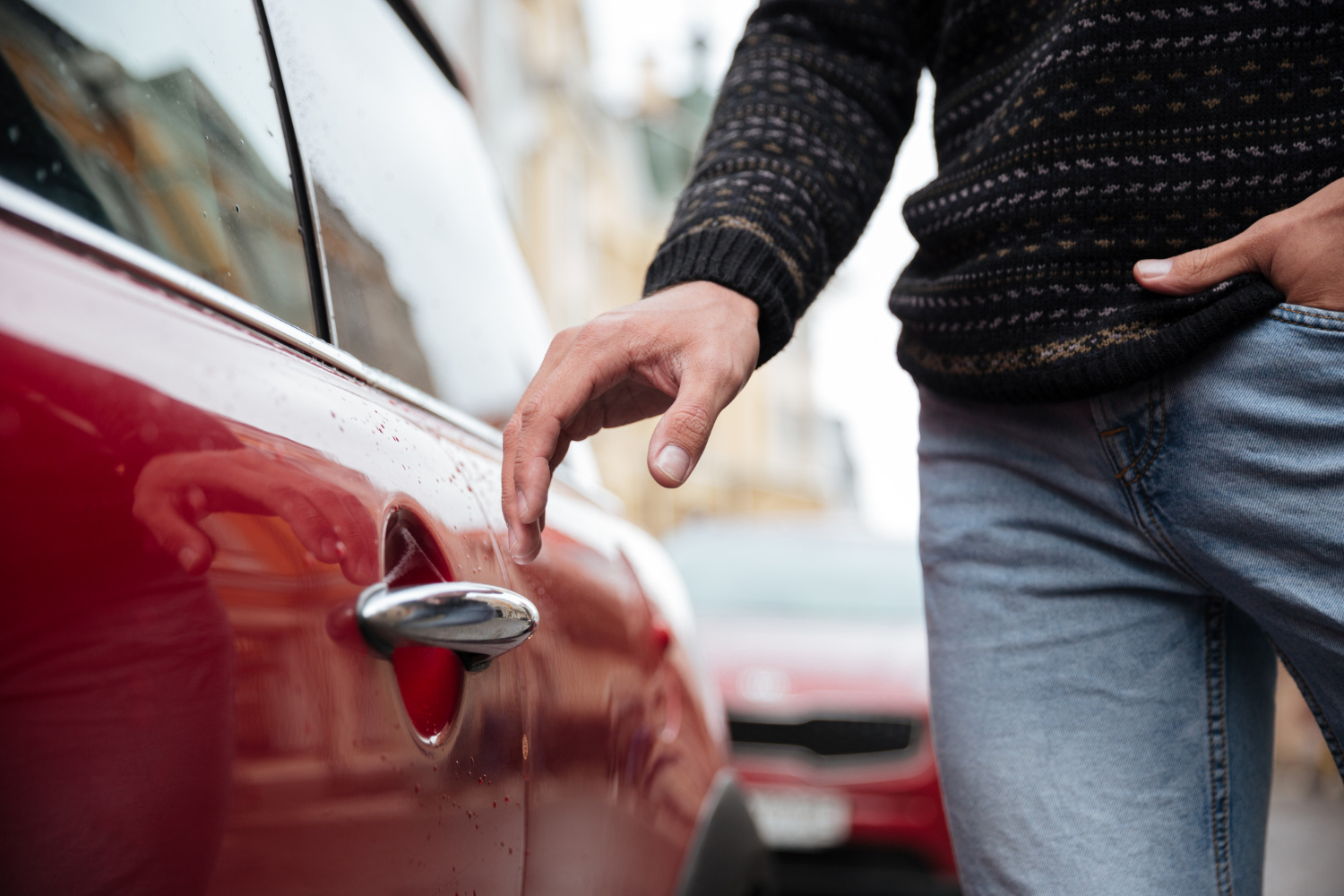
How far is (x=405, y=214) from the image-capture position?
4.43ft

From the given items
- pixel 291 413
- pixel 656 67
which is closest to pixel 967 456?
pixel 291 413

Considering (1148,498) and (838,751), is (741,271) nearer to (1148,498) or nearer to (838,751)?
(1148,498)

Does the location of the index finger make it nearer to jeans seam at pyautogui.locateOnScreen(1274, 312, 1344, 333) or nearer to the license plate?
jeans seam at pyautogui.locateOnScreen(1274, 312, 1344, 333)

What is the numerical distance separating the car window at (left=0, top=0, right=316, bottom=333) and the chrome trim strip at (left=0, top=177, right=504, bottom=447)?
2 cm

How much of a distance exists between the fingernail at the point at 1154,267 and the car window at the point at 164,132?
74 centimetres

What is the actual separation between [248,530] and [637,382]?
1.44 ft

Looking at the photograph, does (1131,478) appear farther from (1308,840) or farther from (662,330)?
(1308,840)

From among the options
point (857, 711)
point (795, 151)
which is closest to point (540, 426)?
point (795, 151)

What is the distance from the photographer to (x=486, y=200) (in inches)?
70.7

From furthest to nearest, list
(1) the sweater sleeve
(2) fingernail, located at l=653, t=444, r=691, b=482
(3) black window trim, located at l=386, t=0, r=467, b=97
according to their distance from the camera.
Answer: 1. (3) black window trim, located at l=386, t=0, r=467, b=97
2. (1) the sweater sleeve
3. (2) fingernail, located at l=653, t=444, r=691, b=482

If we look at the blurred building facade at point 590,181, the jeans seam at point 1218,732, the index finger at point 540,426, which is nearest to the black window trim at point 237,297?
the index finger at point 540,426

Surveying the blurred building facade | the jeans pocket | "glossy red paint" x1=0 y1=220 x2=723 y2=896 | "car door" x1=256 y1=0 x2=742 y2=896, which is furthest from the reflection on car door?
the blurred building facade

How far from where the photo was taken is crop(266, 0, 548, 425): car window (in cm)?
109

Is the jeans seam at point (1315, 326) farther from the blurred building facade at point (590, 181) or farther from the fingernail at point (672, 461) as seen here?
the blurred building facade at point (590, 181)
